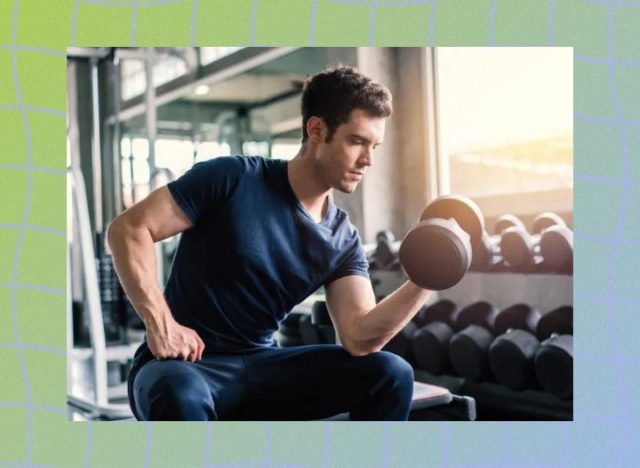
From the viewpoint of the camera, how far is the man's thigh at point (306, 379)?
163 cm

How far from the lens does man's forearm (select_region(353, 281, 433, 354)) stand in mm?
1577

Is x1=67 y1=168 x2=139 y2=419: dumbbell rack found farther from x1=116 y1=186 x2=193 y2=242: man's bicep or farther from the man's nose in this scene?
the man's nose

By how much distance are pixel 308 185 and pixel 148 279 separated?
40cm

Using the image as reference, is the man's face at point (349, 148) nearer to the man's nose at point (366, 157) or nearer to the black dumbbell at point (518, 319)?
the man's nose at point (366, 157)

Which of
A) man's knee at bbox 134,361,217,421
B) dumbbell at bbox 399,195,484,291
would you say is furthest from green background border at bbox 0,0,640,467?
dumbbell at bbox 399,195,484,291

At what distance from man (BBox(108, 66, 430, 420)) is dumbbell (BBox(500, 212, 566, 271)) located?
0.75 meters

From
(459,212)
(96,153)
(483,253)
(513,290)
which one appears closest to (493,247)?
(483,253)

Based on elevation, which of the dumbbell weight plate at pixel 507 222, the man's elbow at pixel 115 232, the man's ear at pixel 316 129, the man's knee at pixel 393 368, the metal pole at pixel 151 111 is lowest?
the man's knee at pixel 393 368

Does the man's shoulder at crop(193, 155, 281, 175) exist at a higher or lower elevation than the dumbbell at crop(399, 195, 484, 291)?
higher

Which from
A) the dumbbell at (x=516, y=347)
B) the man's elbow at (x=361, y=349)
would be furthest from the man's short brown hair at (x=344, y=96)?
the dumbbell at (x=516, y=347)

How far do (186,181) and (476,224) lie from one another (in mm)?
626

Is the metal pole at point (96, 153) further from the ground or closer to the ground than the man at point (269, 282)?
further from the ground

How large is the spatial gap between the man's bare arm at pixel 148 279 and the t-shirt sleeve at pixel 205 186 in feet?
0.17

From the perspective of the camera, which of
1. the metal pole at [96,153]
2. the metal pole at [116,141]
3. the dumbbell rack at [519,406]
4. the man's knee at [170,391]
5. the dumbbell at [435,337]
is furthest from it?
the metal pole at [116,141]
